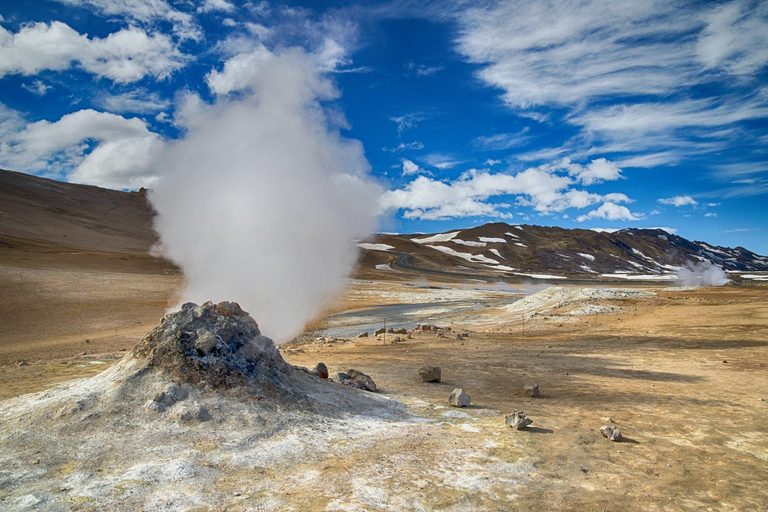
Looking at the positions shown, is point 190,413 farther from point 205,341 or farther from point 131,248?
point 131,248

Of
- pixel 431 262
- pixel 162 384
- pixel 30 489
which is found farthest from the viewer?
pixel 431 262

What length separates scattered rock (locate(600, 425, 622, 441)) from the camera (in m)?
7.89

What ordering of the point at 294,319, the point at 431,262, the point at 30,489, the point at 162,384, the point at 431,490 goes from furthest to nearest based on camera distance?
the point at 431,262 < the point at 294,319 < the point at 162,384 < the point at 431,490 < the point at 30,489

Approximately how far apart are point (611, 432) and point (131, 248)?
125 m

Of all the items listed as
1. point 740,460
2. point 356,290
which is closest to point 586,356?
point 740,460

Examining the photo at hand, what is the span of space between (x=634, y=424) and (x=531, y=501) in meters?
4.62

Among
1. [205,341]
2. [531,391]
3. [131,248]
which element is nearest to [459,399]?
[531,391]

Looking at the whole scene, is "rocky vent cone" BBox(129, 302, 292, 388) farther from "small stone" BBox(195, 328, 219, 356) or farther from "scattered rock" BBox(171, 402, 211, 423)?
"scattered rock" BBox(171, 402, 211, 423)

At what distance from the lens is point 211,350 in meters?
8.73

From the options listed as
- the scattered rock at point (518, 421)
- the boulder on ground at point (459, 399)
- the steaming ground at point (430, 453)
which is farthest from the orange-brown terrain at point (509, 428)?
the boulder on ground at point (459, 399)

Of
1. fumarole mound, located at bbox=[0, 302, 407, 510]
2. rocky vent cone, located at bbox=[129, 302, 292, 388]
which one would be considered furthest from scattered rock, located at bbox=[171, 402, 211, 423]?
rocky vent cone, located at bbox=[129, 302, 292, 388]

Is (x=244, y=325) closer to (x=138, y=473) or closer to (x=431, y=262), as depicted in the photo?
(x=138, y=473)

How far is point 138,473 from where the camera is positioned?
5.81 meters

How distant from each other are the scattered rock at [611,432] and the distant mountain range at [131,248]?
64003mm
